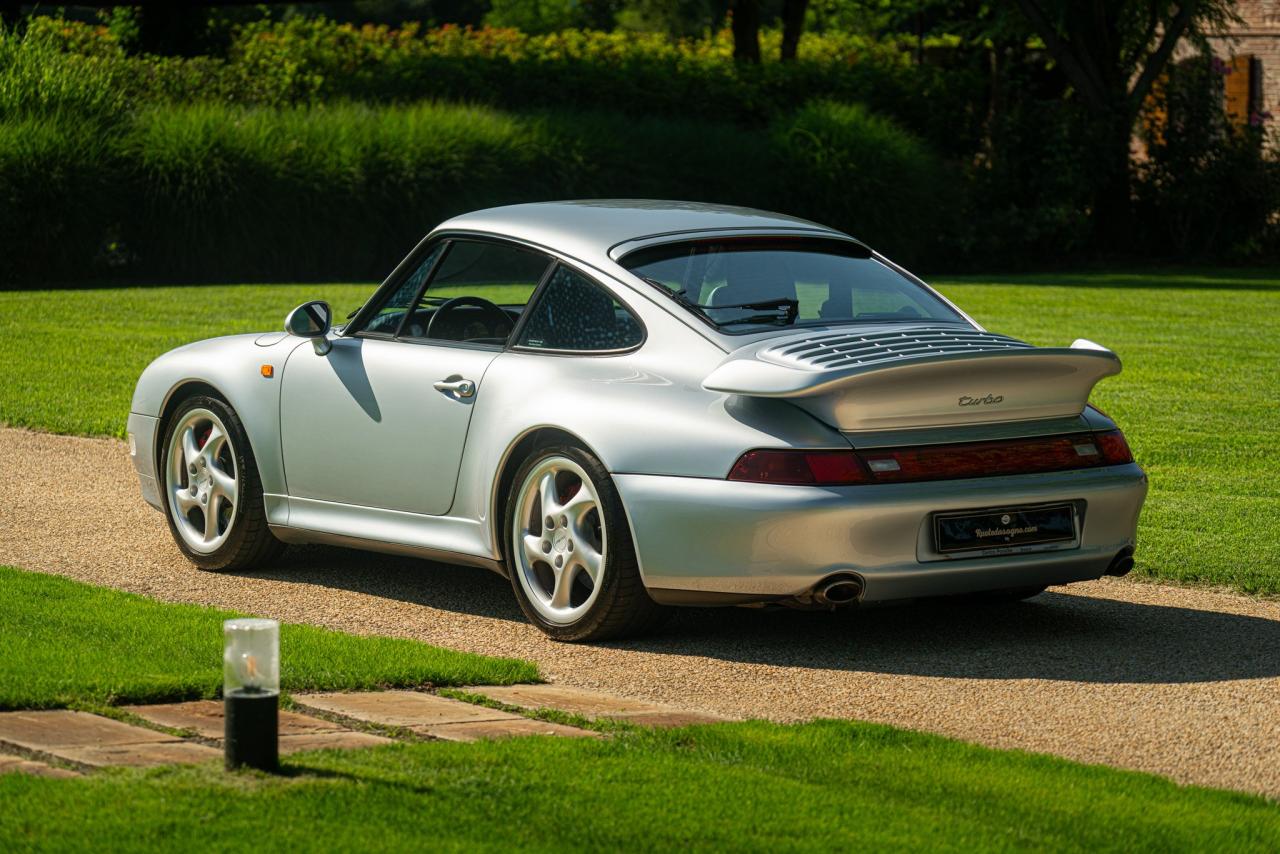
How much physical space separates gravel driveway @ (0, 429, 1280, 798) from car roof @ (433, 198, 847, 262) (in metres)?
1.34

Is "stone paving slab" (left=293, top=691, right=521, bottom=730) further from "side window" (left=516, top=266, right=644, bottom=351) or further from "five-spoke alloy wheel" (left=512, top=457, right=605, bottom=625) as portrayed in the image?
"side window" (left=516, top=266, right=644, bottom=351)

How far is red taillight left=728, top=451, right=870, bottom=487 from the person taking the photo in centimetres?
595

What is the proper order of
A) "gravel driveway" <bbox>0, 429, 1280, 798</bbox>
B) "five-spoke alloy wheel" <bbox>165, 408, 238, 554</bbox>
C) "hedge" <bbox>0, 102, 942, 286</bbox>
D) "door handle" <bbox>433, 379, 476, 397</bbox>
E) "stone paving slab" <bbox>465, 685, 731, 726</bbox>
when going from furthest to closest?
"hedge" <bbox>0, 102, 942, 286</bbox> → "five-spoke alloy wheel" <bbox>165, 408, 238, 554</bbox> → "door handle" <bbox>433, 379, 476, 397</bbox> → "gravel driveway" <bbox>0, 429, 1280, 798</bbox> → "stone paving slab" <bbox>465, 685, 731, 726</bbox>

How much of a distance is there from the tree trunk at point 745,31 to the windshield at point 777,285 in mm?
32468

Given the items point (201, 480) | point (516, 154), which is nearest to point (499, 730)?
point (201, 480)

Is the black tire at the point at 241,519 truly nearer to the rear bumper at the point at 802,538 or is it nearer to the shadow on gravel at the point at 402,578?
the shadow on gravel at the point at 402,578

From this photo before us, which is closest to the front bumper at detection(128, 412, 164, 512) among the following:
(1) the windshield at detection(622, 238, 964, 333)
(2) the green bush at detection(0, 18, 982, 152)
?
(1) the windshield at detection(622, 238, 964, 333)

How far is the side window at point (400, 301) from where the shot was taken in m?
7.34

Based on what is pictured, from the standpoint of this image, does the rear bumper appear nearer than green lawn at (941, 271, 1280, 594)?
Yes

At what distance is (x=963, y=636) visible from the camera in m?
6.65

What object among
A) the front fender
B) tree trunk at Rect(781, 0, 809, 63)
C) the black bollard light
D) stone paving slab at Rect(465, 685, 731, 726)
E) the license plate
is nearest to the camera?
the black bollard light

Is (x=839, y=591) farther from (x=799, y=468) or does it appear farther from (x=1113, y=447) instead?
(x=1113, y=447)

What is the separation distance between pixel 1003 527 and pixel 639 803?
2279mm

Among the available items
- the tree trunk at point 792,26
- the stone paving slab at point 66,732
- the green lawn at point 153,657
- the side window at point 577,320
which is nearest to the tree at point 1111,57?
the tree trunk at point 792,26
